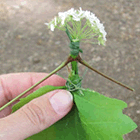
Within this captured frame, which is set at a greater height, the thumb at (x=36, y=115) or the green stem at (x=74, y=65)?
the green stem at (x=74, y=65)

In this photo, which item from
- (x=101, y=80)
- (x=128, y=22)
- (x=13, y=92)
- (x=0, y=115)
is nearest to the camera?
(x=0, y=115)

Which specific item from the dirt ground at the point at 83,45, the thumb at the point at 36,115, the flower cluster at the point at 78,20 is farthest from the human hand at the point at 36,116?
the dirt ground at the point at 83,45

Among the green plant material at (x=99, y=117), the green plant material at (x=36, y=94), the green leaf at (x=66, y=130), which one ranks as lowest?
the green leaf at (x=66, y=130)

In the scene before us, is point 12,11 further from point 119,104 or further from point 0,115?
point 119,104

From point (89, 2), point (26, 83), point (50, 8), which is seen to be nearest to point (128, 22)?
point (89, 2)

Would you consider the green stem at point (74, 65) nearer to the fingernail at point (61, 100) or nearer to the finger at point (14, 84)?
the fingernail at point (61, 100)

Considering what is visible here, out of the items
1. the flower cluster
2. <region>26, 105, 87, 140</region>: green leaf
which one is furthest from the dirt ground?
the flower cluster
